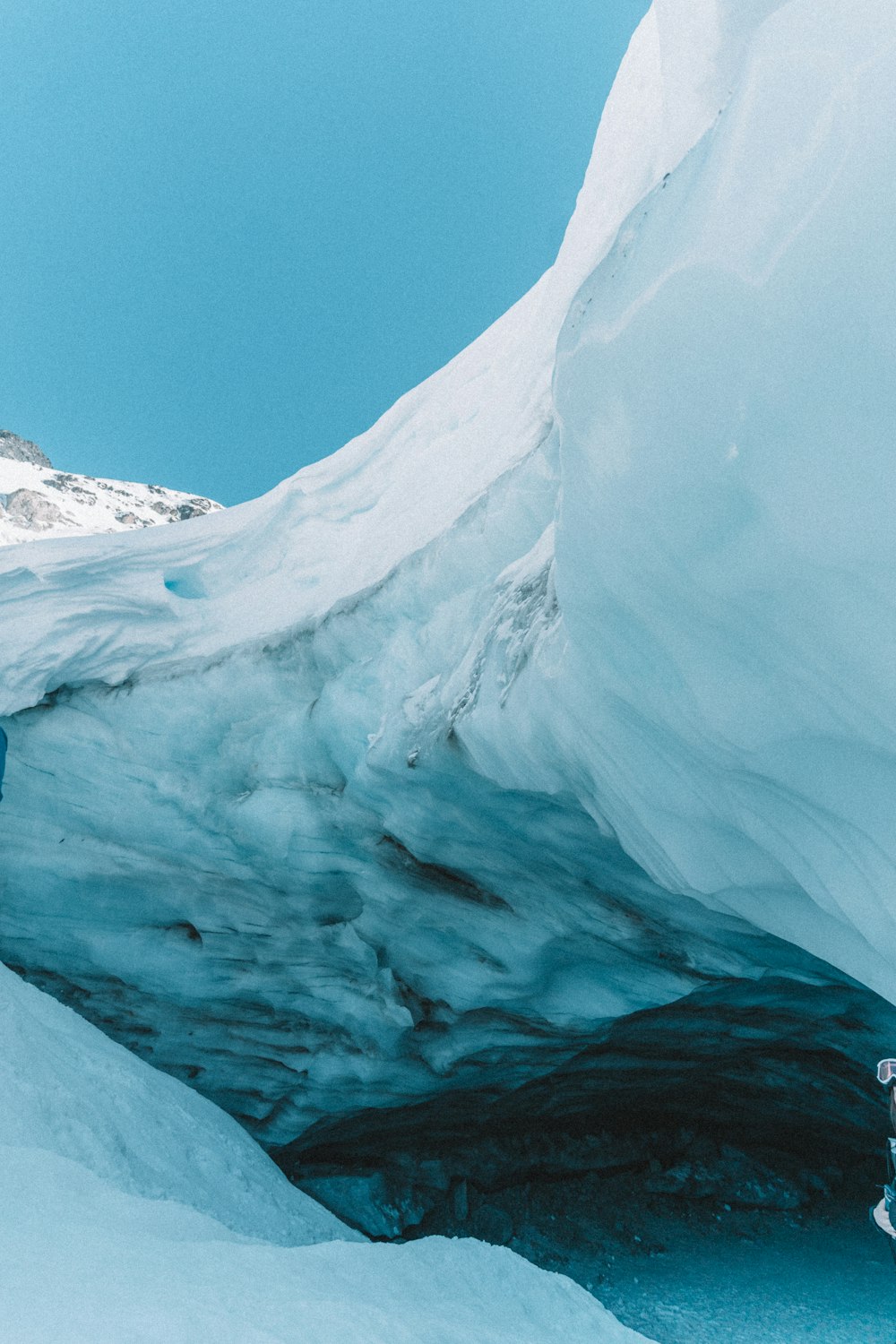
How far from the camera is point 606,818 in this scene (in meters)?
3.66

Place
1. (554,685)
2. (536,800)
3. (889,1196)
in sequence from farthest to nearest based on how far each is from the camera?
(536,800), (889,1196), (554,685)

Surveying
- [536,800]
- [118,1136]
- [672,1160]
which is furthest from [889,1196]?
[672,1160]

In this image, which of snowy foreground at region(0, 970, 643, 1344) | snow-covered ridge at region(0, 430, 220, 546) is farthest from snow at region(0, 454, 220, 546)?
snowy foreground at region(0, 970, 643, 1344)

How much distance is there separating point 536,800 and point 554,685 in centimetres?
93

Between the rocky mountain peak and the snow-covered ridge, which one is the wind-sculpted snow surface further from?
the rocky mountain peak

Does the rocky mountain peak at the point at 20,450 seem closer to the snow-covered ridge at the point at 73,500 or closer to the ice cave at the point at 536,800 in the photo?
the snow-covered ridge at the point at 73,500

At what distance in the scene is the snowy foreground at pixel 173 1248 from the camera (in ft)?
6.88

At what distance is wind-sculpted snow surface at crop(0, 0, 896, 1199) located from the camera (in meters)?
1.95

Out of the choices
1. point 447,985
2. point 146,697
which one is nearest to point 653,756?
point 447,985

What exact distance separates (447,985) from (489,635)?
8.03 feet

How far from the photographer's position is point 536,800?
4070mm

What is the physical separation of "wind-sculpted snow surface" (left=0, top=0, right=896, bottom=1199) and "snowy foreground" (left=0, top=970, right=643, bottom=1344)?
40.8 inches

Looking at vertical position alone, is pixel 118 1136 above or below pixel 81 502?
below

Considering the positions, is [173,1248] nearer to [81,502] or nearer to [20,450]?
[81,502]
